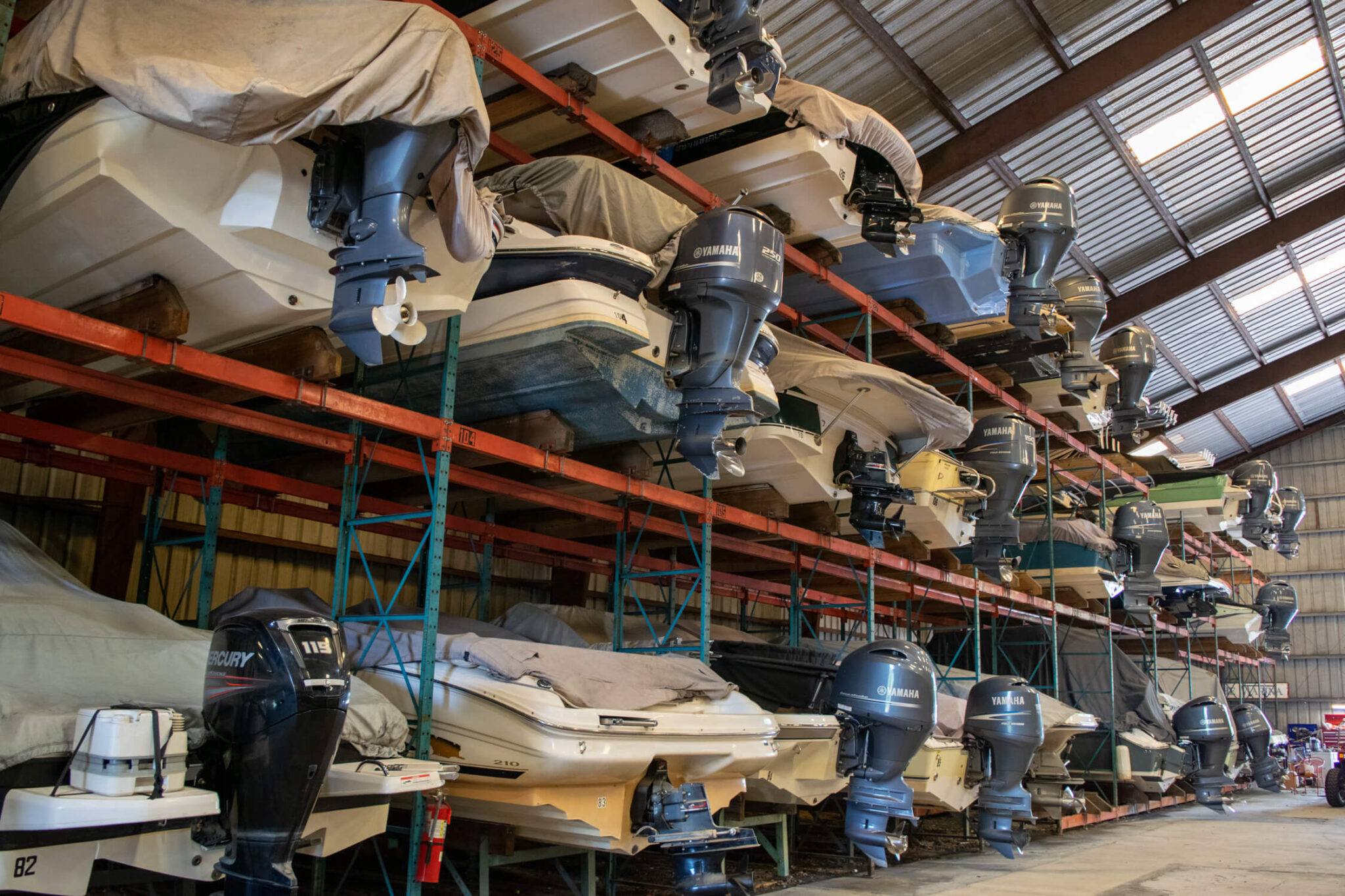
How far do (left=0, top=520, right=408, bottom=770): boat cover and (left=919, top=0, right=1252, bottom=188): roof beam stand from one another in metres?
9.58

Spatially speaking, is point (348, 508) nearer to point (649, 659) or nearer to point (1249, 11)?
point (649, 659)

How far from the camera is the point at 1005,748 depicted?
28.9ft

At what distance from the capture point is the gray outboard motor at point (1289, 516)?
19.1 meters

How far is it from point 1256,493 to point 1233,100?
7.06m

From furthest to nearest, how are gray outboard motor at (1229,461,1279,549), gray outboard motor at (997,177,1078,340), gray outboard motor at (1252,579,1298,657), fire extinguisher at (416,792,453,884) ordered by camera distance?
gray outboard motor at (1252,579,1298,657), gray outboard motor at (1229,461,1279,549), gray outboard motor at (997,177,1078,340), fire extinguisher at (416,792,453,884)

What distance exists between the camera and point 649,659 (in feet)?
19.9

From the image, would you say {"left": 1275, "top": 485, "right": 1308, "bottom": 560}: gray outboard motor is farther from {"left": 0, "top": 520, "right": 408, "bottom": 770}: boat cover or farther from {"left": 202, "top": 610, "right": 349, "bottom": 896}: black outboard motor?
{"left": 202, "top": 610, "right": 349, "bottom": 896}: black outboard motor

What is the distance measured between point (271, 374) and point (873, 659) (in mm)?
4305

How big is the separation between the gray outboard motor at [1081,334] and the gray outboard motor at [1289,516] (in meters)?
8.90

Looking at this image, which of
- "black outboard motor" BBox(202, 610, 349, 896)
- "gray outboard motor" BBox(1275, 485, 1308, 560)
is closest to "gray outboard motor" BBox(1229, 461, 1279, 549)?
"gray outboard motor" BBox(1275, 485, 1308, 560)

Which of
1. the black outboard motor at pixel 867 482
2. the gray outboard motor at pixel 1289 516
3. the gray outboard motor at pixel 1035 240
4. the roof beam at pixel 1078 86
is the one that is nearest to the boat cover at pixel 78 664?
the black outboard motor at pixel 867 482

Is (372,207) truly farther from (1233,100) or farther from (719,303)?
(1233,100)

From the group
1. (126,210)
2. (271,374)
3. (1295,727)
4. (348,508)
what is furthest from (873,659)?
(1295,727)

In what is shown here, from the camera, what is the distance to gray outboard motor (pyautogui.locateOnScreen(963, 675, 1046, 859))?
8.77 meters
